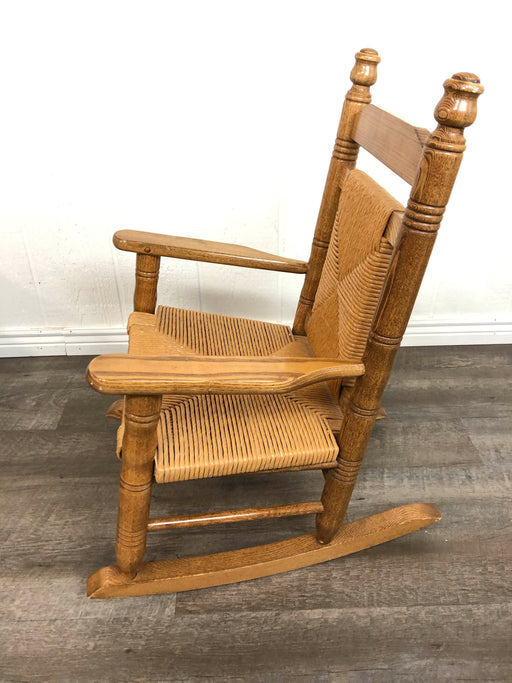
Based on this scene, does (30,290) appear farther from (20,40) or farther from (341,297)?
(341,297)

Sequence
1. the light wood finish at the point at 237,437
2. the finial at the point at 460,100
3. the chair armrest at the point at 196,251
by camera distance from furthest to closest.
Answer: the chair armrest at the point at 196,251, the light wood finish at the point at 237,437, the finial at the point at 460,100

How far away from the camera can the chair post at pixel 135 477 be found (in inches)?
37.7

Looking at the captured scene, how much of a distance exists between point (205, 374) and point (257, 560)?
566 millimetres

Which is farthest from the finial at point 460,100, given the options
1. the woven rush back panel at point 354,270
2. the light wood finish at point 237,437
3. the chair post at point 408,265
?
the light wood finish at point 237,437

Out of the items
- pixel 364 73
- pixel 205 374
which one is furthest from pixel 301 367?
pixel 364 73

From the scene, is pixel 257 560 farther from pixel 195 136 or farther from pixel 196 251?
pixel 195 136

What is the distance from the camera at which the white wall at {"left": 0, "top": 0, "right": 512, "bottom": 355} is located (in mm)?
1600

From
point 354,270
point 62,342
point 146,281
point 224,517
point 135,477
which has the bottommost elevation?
point 62,342

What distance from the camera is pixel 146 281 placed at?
55.2 inches

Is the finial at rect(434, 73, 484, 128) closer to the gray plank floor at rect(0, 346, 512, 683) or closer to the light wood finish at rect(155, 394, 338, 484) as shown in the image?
the light wood finish at rect(155, 394, 338, 484)

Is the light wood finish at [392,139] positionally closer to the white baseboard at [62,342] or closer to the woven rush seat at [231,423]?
the woven rush seat at [231,423]

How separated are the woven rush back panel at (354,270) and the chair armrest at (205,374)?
13 cm

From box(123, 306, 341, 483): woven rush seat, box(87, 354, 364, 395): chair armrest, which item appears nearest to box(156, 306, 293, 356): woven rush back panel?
box(123, 306, 341, 483): woven rush seat

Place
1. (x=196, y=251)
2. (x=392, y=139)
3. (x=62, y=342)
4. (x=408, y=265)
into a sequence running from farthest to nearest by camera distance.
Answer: (x=62, y=342) → (x=196, y=251) → (x=392, y=139) → (x=408, y=265)
